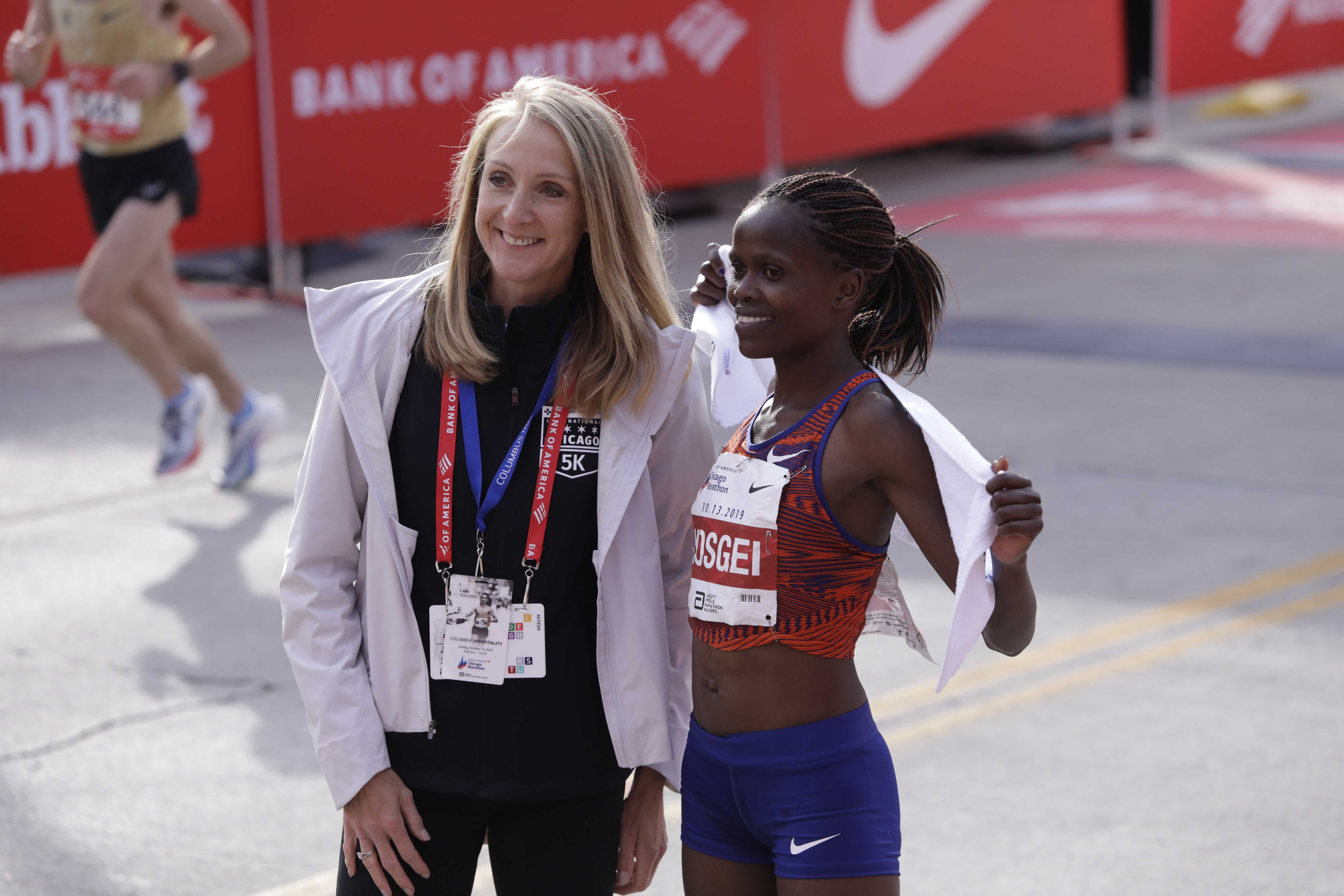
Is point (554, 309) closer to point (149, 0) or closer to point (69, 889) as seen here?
point (69, 889)

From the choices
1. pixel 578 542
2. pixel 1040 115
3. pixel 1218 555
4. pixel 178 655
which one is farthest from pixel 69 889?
pixel 1040 115

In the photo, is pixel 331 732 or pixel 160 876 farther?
pixel 160 876

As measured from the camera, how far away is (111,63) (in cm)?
686

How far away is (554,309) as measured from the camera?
262cm

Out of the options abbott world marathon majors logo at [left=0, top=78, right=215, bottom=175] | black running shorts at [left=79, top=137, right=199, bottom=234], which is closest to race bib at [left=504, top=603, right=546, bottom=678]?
black running shorts at [left=79, top=137, right=199, bottom=234]

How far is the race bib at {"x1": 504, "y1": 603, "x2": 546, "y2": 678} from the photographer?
100 inches

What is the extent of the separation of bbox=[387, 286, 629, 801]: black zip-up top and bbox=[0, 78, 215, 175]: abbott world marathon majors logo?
25.8ft

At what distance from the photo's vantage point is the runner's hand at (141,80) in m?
6.69

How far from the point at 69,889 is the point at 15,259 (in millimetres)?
7166

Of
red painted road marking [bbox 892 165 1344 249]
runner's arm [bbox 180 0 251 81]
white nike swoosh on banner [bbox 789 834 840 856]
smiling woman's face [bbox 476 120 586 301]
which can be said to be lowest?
red painted road marking [bbox 892 165 1344 249]

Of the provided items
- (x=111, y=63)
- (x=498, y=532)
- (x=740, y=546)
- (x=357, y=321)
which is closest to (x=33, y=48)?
(x=111, y=63)

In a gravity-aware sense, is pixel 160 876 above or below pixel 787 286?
below

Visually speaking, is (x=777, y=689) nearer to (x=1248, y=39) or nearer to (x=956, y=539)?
(x=956, y=539)

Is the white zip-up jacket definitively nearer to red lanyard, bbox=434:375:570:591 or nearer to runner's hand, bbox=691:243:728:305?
red lanyard, bbox=434:375:570:591
